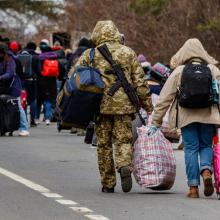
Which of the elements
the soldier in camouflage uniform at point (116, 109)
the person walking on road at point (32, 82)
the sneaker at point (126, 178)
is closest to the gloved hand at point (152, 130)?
the soldier in camouflage uniform at point (116, 109)

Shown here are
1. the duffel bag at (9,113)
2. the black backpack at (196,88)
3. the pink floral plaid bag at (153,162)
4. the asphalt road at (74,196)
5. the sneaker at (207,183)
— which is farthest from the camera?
the duffel bag at (9,113)

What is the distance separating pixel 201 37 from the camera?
36250 mm

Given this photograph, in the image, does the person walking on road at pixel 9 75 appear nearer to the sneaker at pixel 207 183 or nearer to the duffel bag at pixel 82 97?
the duffel bag at pixel 82 97

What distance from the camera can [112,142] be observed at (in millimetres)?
13031

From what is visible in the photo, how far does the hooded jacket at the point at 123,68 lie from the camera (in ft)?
41.8

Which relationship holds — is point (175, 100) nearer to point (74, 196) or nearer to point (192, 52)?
point (192, 52)

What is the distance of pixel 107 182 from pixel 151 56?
979 inches

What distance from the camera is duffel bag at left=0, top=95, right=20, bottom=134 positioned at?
871 inches

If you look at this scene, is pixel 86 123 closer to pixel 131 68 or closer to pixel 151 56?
pixel 131 68

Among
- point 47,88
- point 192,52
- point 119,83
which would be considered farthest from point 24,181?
point 47,88

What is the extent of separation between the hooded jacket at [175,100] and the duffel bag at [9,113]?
31.6 ft

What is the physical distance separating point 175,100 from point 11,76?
9687mm

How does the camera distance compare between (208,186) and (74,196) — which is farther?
(74,196)

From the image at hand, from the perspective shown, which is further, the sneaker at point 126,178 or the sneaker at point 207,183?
the sneaker at point 126,178
